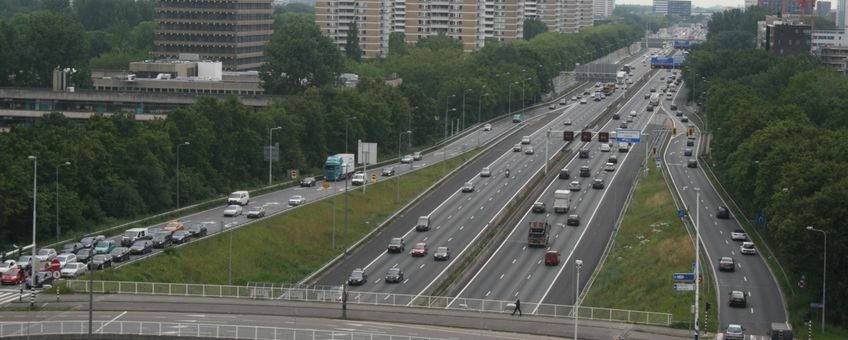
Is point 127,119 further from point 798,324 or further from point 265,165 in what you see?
point 798,324

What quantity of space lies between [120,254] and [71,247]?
480 centimetres

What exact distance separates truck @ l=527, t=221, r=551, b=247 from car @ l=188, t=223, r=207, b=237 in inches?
1026

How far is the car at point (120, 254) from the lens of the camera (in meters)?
93.9

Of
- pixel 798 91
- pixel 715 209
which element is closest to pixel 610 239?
pixel 715 209

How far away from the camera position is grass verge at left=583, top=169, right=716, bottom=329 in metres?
91.4

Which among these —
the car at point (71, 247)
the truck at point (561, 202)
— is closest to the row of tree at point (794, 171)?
the truck at point (561, 202)

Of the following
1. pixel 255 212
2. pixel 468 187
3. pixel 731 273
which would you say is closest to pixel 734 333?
pixel 731 273

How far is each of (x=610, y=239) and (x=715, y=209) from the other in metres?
13.5

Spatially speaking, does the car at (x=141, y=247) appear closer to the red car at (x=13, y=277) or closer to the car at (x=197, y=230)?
the car at (x=197, y=230)

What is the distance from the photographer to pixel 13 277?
85.2 metres

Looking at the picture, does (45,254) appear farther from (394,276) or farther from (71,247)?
(394,276)

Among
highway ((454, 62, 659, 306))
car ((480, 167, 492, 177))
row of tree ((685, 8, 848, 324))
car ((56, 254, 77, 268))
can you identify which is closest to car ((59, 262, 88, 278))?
car ((56, 254, 77, 268))

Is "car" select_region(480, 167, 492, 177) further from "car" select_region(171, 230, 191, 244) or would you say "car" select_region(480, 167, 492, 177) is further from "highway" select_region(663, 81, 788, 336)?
"car" select_region(171, 230, 191, 244)

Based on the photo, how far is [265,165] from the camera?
14075 centimetres
